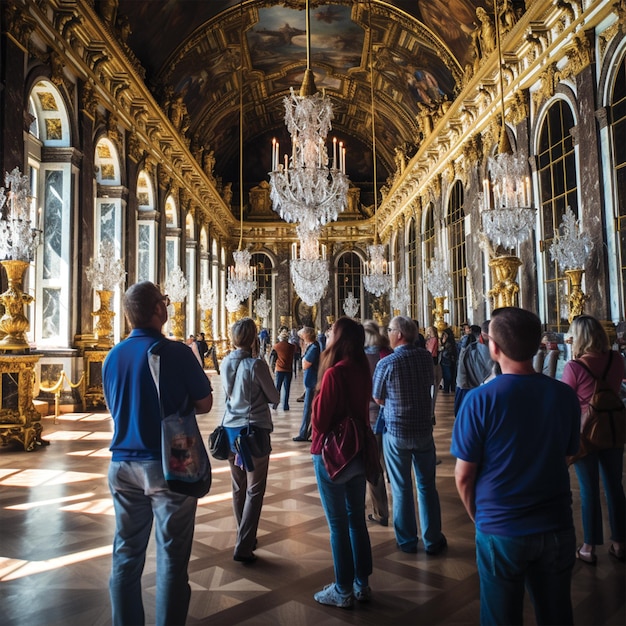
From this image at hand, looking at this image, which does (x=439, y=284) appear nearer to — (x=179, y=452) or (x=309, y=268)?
(x=309, y=268)

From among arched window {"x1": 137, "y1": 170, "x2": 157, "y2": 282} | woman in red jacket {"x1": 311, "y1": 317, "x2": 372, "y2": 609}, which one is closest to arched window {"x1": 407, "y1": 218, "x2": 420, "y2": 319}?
arched window {"x1": 137, "y1": 170, "x2": 157, "y2": 282}

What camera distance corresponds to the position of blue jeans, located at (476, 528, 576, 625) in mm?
1823

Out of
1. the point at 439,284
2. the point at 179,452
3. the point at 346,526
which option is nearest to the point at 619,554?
the point at 346,526

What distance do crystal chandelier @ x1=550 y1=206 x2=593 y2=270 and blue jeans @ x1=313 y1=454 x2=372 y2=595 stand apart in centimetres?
716

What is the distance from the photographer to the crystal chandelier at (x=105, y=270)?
10.4 meters

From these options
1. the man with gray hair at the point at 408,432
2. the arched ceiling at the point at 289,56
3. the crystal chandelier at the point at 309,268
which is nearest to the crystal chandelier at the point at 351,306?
the arched ceiling at the point at 289,56

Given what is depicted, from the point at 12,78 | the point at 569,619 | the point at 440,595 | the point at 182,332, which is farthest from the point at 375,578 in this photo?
the point at 182,332

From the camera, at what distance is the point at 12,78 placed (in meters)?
8.17

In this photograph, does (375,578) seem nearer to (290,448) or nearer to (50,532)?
(50,532)

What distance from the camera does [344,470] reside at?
2.87 metres

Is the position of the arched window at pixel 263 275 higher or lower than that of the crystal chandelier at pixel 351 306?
higher

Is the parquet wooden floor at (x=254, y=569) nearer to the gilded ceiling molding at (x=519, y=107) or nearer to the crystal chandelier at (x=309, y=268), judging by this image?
the crystal chandelier at (x=309, y=268)

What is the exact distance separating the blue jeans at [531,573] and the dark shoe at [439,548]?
1.77 meters

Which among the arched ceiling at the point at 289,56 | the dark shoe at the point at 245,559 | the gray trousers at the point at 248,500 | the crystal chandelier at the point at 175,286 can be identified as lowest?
the dark shoe at the point at 245,559
